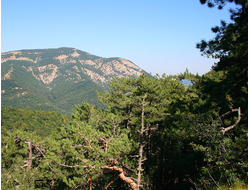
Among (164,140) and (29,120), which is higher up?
(164,140)

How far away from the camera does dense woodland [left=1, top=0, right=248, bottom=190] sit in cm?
506

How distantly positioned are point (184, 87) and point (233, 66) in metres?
→ 9.30

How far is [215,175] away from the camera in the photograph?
608 centimetres

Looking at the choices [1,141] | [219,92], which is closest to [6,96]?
[1,141]

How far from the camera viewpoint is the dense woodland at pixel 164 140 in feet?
16.6

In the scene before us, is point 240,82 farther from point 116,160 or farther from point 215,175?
point 116,160

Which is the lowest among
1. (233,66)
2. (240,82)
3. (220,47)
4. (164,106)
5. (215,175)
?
(215,175)

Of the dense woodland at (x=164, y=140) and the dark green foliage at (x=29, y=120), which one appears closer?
the dense woodland at (x=164, y=140)

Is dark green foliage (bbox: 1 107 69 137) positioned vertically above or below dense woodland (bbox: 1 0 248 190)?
below

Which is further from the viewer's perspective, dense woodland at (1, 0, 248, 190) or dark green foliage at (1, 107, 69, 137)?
dark green foliage at (1, 107, 69, 137)

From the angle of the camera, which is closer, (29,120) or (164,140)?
(164,140)

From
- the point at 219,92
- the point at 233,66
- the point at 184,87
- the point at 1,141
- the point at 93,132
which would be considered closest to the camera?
the point at 233,66

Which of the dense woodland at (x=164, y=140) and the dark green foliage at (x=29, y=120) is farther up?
the dense woodland at (x=164, y=140)

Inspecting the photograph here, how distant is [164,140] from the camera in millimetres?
12102
